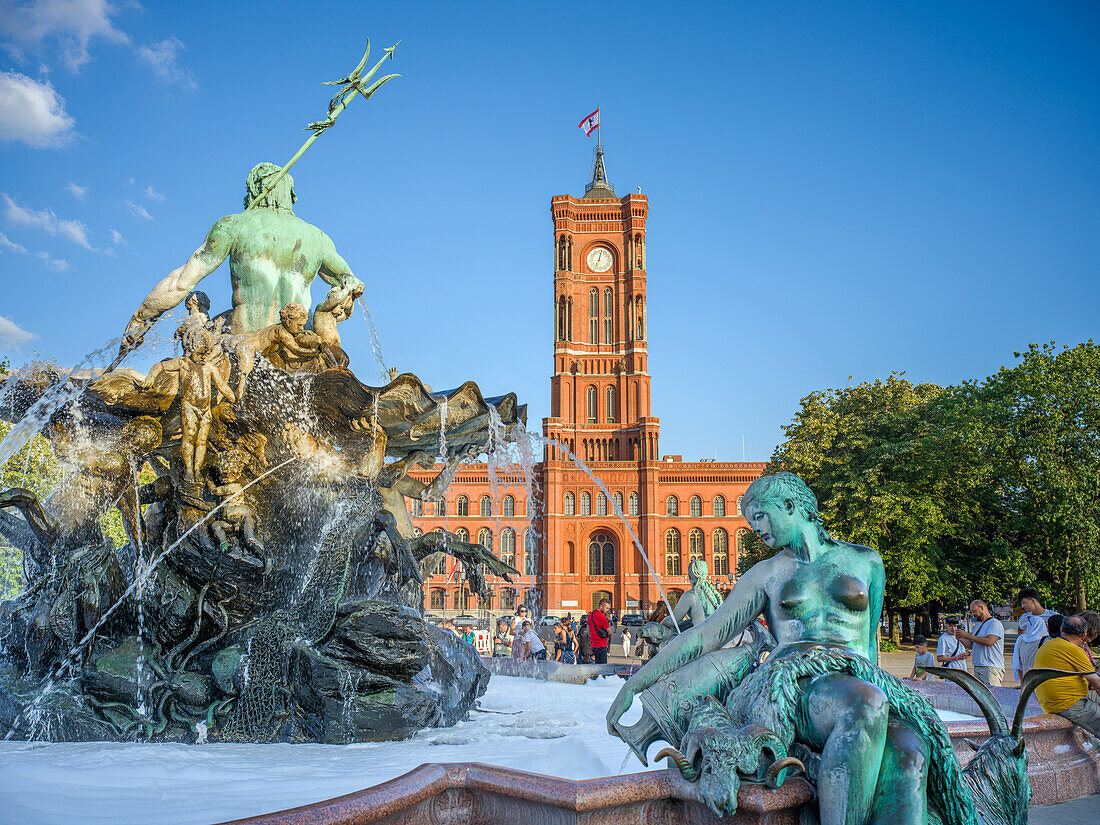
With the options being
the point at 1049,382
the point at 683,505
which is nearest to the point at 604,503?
the point at 683,505

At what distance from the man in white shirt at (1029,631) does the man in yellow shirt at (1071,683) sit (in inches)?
53.1

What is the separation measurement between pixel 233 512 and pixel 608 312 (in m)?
60.6

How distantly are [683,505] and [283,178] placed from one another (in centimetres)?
5556

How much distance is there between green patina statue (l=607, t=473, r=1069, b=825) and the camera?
2066 mm

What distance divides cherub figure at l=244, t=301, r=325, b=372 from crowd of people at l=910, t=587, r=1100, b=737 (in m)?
5.19

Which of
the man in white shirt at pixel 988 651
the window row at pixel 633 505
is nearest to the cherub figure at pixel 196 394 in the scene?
the man in white shirt at pixel 988 651

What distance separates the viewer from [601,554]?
59.2m

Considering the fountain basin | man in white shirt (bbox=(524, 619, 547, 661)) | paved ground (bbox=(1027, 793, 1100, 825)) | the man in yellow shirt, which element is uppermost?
the man in yellow shirt

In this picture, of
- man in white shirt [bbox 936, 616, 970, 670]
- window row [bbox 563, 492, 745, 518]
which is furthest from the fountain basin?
window row [bbox 563, 492, 745, 518]

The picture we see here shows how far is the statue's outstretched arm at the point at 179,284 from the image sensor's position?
22.3 feet

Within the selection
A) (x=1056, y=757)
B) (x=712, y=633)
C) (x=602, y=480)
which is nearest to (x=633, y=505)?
(x=602, y=480)

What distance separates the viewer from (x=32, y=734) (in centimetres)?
542

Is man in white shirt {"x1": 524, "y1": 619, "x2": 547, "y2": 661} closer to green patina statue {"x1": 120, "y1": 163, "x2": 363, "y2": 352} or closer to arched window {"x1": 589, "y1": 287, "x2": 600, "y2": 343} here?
green patina statue {"x1": 120, "y1": 163, "x2": 363, "y2": 352}

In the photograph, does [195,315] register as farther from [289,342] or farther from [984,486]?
[984,486]
